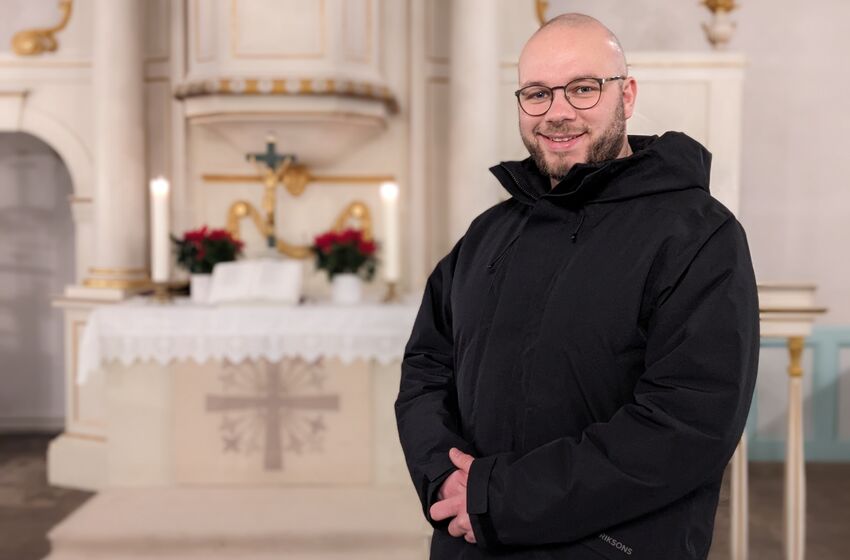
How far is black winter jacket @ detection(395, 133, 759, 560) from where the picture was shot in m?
1.40

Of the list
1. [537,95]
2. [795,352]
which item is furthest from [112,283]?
[537,95]

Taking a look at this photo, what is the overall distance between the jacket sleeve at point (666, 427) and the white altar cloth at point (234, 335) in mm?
2440

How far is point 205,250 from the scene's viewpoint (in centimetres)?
438

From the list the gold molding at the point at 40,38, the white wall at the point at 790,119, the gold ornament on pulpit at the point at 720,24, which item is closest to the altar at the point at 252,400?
the gold ornament on pulpit at the point at 720,24

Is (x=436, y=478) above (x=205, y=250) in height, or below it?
below

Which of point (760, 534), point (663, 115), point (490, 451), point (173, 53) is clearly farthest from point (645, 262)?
point (173, 53)

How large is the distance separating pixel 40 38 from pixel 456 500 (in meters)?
5.17

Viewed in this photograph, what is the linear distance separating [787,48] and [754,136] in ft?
2.13

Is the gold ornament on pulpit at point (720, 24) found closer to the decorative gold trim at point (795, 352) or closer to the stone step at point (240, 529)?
Answer: the decorative gold trim at point (795, 352)

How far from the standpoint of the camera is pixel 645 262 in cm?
146

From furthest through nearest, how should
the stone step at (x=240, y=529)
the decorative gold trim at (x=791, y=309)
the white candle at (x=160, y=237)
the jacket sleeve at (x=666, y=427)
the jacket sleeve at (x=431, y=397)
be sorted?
the white candle at (x=160, y=237) → the stone step at (x=240, y=529) → the decorative gold trim at (x=791, y=309) → the jacket sleeve at (x=431, y=397) → the jacket sleeve at (x=666, y=427)

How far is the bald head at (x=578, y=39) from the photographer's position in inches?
60.2

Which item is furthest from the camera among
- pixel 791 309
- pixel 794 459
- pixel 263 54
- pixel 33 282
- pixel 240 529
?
pixel 33 282

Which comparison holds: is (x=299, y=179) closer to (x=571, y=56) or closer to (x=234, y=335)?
(x=234, y=335)
